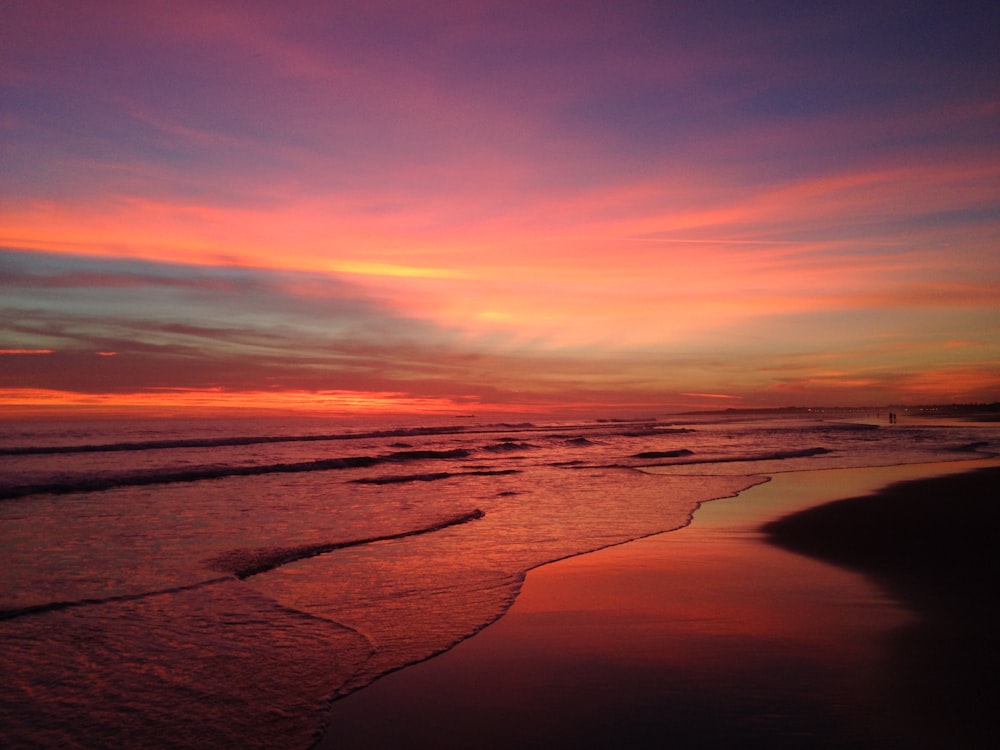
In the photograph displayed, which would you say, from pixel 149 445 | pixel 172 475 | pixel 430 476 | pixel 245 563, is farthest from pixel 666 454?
pixel 149 445

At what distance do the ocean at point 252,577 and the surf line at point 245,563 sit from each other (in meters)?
0.04

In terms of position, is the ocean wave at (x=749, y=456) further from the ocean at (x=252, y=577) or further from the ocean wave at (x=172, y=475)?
the ocean wave at (x=172, y=475)

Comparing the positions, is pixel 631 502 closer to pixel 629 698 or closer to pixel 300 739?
pixel 629 698

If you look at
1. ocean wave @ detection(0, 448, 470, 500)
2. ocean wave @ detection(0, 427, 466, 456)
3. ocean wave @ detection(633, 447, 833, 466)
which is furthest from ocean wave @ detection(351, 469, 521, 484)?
ocean wave @ detection(0, 427, 466, 456)

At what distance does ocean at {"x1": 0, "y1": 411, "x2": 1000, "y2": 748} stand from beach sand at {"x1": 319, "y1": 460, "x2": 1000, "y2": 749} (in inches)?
29.8

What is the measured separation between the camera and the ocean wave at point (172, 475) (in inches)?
882

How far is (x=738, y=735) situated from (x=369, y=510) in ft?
45.9

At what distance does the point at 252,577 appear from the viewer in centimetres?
1062

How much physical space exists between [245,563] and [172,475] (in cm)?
1735

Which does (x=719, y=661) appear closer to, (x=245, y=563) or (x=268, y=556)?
(x=245, y=563)

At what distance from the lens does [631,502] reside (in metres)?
19.1

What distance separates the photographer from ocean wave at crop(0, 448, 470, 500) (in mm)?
22406

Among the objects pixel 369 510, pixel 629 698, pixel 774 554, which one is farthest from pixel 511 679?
pixel 369 510

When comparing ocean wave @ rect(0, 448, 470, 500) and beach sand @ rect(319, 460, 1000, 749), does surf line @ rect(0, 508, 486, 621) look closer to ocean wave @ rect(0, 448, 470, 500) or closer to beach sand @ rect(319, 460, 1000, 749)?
beach sand @ rect(319, 460, 1000, 749)
